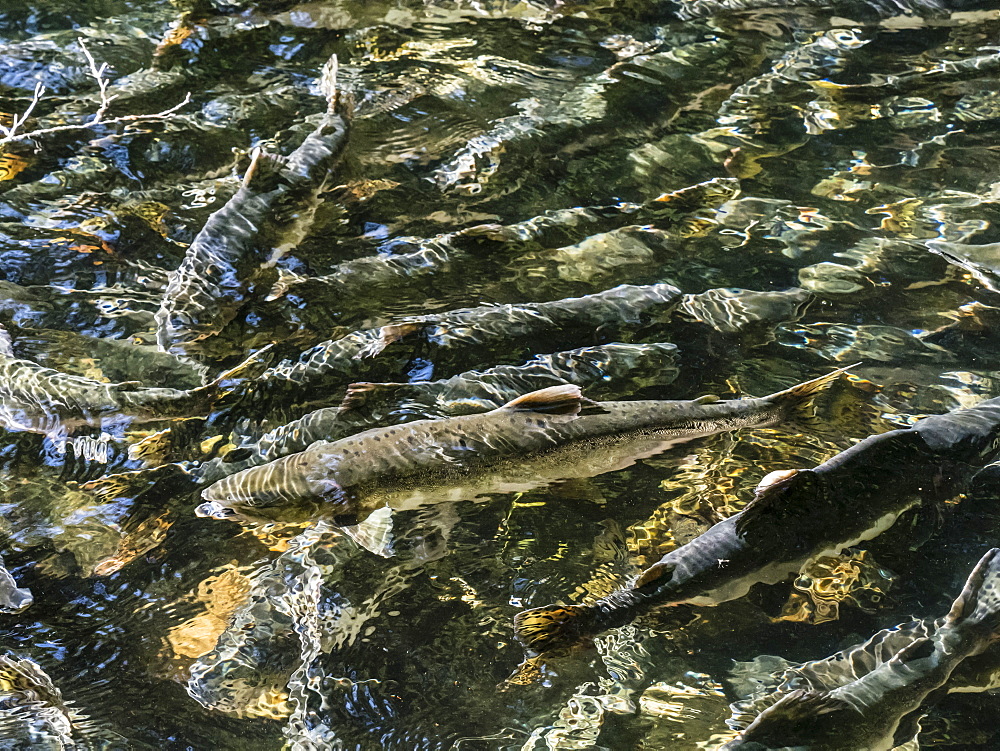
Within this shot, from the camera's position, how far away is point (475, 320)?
15.6ft

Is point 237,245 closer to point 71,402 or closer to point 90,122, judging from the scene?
point 71,402

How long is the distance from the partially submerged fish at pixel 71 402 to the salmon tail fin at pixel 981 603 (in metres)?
3.59

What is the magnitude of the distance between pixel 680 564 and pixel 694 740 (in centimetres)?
62

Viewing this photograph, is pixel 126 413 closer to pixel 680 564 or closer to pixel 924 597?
pixel 680 564

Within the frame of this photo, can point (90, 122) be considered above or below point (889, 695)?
above

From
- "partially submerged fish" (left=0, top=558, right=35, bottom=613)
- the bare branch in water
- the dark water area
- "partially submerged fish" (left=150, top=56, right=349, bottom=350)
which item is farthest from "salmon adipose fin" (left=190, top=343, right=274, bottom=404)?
the bare branch in water

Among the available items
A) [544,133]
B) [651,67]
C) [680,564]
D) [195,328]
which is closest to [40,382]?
[195,328]

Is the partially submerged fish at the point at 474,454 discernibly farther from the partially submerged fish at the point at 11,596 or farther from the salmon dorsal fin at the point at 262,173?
the salmon dorsal fin at the point at 262,173

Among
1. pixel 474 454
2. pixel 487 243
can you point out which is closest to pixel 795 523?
pixel 474 454

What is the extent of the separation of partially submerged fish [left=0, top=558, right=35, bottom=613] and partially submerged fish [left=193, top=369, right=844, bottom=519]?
792mm

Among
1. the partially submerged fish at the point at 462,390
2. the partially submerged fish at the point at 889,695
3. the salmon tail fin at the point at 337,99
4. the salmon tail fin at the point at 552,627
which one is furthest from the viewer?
the salmon tail fin at the point at 337,99

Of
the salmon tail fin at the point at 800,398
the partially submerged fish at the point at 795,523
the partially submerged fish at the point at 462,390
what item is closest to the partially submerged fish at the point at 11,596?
the partially submerged fish at the point at 462,390

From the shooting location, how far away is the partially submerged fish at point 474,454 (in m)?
3.61

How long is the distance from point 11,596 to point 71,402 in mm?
1077
